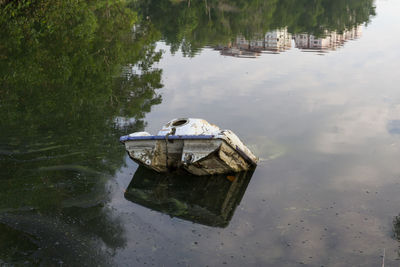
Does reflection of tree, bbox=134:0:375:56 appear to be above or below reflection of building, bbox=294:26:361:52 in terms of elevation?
above

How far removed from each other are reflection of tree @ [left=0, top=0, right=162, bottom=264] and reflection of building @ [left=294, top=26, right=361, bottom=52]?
12216mm

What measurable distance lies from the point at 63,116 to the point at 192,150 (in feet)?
24.9

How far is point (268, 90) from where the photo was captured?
2362cm

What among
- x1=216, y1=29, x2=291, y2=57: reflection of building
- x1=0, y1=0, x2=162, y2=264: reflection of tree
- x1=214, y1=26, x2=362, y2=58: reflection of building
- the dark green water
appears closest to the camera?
the dark green water

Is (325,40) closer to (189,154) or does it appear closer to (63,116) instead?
(63,116)

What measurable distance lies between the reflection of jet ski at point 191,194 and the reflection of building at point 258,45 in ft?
67.0

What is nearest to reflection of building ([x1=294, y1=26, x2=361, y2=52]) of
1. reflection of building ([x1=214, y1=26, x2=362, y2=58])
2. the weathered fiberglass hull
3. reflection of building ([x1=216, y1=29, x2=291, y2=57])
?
reflection of building ([x1=214, y1=26, x2=362, y2=58])

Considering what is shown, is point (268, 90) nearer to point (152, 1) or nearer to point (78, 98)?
point (78, 98)

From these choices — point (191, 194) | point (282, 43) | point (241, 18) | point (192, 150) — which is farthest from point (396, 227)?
point (241, 18)

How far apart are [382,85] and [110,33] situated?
2137cm

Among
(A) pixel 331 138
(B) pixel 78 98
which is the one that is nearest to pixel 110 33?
(B) pixel 78 98

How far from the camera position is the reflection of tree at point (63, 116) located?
37.1ft

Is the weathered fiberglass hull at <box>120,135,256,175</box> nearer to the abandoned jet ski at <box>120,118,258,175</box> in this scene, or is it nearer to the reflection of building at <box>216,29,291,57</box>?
the abandoned jet ski at <box>120,118,258,175</box>

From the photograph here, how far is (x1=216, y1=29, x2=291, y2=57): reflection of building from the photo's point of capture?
112 feet
